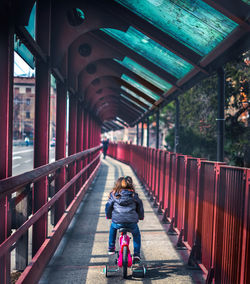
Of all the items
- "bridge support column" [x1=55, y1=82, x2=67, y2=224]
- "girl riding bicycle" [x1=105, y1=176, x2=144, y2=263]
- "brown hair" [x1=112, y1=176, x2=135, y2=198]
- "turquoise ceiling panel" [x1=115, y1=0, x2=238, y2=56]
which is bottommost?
"girl riding bicycle" [x1=105, y1=176, x2=144, y2=263]

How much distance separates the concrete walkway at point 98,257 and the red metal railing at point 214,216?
29cm

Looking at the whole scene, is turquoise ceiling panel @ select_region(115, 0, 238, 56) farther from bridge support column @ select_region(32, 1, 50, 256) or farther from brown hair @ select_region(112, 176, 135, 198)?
A: brown hair @ select_region(112, 176, 135, 198)

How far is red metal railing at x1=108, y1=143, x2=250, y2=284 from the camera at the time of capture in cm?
312

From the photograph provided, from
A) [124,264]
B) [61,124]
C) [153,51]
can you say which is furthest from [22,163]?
[124,264]

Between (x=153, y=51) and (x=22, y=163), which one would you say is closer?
(x=153, y=51)

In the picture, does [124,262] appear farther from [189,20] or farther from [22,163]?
[22,163]

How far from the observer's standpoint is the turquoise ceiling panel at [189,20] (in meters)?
4.91

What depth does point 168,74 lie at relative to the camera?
8469mm

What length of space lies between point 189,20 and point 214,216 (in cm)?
309

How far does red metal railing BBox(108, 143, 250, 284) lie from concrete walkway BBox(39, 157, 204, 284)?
294mm

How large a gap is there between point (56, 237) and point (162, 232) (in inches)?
87.3

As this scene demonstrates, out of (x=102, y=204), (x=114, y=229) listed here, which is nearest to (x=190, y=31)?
(x=114, y=229)

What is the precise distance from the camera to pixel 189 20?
5.48 metres

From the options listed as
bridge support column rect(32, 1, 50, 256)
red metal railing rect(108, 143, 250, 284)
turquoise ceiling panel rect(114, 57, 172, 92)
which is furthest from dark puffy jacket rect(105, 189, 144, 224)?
turquoise ceiling panel rect(114, 57, 172, 92)
